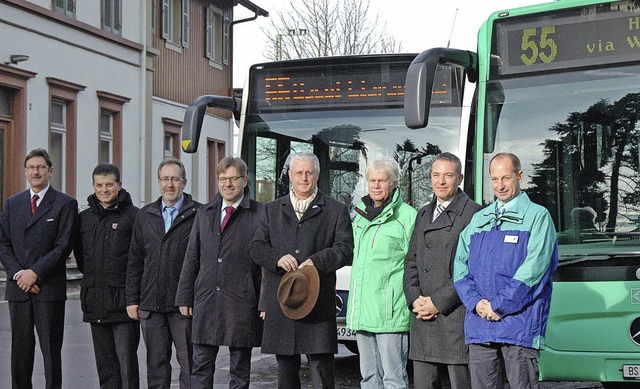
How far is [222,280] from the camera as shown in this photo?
27.9 feet

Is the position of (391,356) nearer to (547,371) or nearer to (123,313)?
(547,371)

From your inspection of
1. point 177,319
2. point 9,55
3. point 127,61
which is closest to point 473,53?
point 177,319

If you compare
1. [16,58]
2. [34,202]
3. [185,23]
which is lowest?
[34,202]

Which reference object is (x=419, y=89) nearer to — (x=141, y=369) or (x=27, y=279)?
(x=27, y=279)

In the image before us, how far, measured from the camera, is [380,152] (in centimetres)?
1126

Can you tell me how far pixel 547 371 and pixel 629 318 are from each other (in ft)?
2.36

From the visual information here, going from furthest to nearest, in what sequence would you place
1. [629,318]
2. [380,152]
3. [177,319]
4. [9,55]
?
1. [9,55]
2. [380,152]
3. [177,319]
4. [629,318]

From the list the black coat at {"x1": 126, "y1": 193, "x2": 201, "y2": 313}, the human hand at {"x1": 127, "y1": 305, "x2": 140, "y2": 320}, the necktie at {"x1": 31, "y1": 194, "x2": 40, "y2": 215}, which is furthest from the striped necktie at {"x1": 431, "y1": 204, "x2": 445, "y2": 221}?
the necktie at {"x1": 31, "y1": 194, "x2": 40, "y2": 215}

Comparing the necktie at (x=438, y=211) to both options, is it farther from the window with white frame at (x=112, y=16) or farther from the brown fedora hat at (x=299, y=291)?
the window with white frame at (x=112, y=16)

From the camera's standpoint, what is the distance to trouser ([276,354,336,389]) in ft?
26.6

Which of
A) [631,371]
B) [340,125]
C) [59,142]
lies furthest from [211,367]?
[59,142]

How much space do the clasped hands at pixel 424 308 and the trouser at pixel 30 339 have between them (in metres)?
2.88

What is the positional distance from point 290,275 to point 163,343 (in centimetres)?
156

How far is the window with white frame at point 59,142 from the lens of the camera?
22531mm
